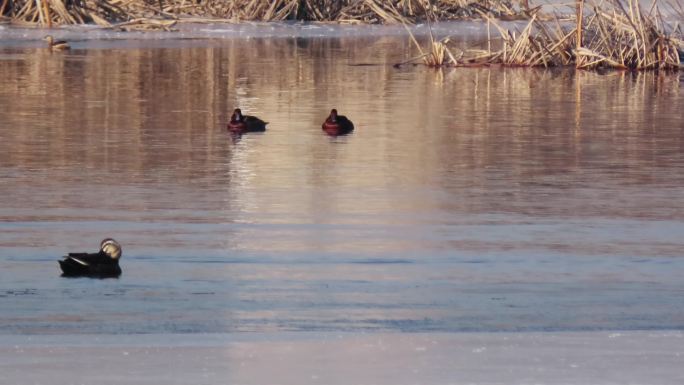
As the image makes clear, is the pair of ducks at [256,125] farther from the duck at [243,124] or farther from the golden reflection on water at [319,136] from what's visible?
the golden reflection on water at [319,136]

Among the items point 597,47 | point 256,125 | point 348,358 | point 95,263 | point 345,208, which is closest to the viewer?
point 348,358

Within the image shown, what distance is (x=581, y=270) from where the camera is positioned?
725 centimetres

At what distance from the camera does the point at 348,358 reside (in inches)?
217

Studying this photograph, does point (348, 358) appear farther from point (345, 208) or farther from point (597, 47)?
point (597, 47)

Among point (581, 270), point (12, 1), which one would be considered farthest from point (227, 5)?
point (581, 270)

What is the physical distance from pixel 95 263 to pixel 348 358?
1.83 metres

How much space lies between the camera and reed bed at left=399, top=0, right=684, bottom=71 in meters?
20.1

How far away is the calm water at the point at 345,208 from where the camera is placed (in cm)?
647

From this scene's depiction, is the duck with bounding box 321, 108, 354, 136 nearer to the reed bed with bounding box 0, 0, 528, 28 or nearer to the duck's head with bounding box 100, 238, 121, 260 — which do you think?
the duck's head with bounding box 100, 238, 121, 260

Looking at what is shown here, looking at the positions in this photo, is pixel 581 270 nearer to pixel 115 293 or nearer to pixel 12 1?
pixel 115 293

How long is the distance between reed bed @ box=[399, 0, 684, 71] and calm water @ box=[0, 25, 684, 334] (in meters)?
2.89

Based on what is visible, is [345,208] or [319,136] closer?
[345,208]

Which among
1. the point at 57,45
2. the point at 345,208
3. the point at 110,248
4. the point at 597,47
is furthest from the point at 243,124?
the point at 57,45

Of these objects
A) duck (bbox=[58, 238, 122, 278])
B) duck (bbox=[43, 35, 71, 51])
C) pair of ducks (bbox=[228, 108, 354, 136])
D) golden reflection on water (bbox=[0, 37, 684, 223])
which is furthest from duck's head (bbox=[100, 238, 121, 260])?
duck (bbox=[43, 35, 71, 51])
